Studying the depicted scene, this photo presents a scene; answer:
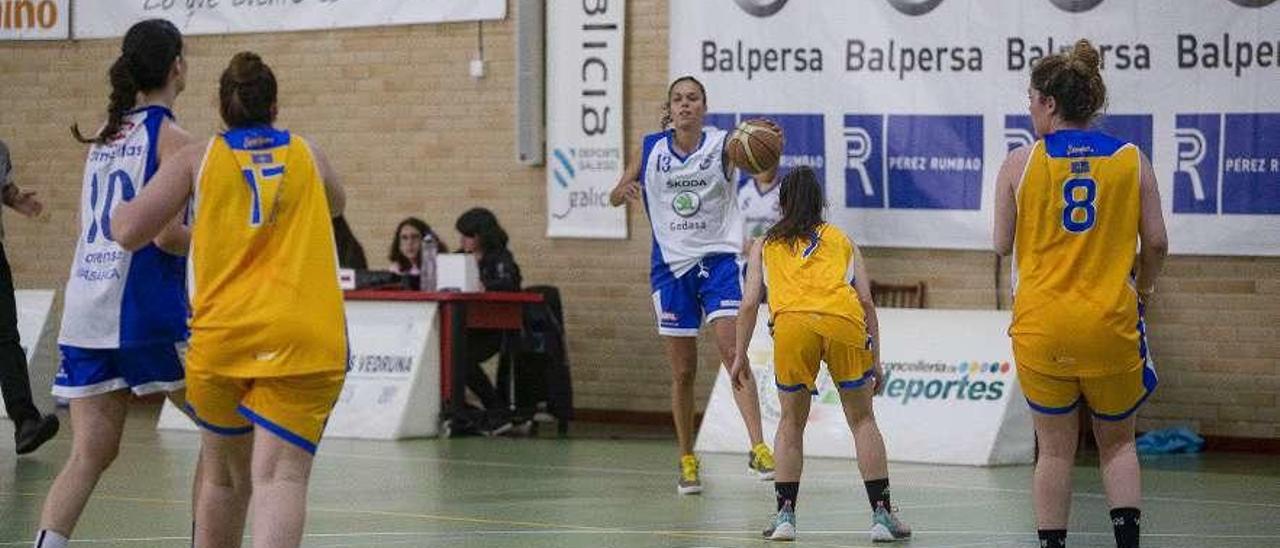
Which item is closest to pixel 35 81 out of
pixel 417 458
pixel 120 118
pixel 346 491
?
pixel 417 458

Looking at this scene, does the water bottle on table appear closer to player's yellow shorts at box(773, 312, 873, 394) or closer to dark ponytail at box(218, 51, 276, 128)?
player's yellow shorts at box(773, 312, 873, 394)

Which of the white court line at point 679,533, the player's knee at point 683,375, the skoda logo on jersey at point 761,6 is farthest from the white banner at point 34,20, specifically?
the white court line at point 679,533

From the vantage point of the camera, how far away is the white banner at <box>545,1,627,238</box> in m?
17.7

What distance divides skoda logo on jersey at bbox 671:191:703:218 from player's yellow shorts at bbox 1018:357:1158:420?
199 inches

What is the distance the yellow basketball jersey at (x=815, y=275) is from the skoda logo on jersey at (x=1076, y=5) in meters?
5.85

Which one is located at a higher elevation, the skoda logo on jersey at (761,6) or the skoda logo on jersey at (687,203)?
the skoda logo on jersey at (761,6)

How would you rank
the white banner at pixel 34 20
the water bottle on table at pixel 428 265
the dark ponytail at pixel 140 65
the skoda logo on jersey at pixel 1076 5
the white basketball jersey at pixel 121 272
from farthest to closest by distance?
the white banner at pixel 34 20, the water bottle on table at pixel 428 265, the skoda logo on jersey at pixel 1076 5, the white basketball jersey at pixel 121 272, the dark ponytail at pixel 140 65

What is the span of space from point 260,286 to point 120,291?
107cm

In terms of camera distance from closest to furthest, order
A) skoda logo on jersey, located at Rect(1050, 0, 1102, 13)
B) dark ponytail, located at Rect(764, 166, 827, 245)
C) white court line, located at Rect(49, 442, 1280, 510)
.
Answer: dark ponytail, located at Rect(764, 166, 827, 245) → white court line, located at Rect(49, 442, 1280, 510) → skoda logo on jersey, located at Rect(1050, 0, 1102, 13)

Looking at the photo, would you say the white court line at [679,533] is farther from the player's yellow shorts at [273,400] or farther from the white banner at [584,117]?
the white banner at [584,117]

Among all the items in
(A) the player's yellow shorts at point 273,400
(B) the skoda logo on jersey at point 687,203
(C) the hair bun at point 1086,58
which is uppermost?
(C) the hair bun at point 1086,58

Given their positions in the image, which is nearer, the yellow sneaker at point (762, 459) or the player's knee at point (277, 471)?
the player's knee at point (277, 471)

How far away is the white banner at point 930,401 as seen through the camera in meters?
14.5

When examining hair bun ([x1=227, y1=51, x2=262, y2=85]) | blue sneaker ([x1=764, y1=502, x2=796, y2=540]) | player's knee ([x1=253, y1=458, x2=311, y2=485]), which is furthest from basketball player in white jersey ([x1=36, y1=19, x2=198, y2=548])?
blue sneaker ([x1=764, y1=502, x2=796, y2=540])
